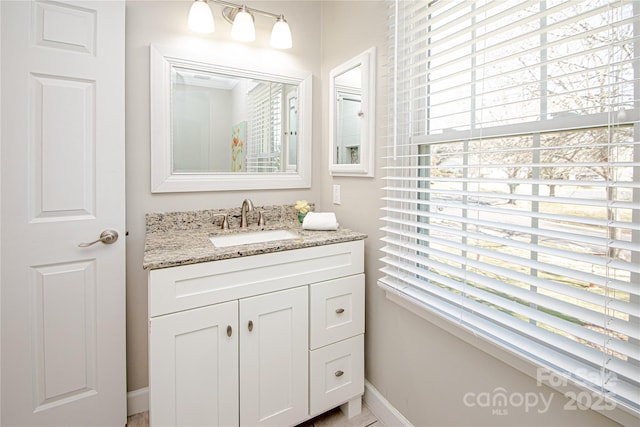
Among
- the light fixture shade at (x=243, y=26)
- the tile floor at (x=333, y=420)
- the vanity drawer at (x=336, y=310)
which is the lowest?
the tile floor at (x=333, y=420)

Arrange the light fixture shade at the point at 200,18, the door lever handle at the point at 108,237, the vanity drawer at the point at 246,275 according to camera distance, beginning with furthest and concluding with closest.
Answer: the light fixture shade at the point at 200,18, the door lever handle at the point at 108,237, the vanity drawer at the point at 246,275

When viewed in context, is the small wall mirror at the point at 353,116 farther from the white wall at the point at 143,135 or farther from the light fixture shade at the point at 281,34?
the white wall at the point at 143,135

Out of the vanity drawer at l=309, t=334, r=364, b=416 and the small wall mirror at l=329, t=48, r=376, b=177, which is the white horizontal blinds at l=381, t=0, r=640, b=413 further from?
the vanity drawer at l=309, t=334, r=364, b=416

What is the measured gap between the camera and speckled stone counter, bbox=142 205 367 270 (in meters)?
1.31

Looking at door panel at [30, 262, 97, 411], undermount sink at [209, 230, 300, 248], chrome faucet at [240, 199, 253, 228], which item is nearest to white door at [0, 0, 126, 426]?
door panel at [30, 262, 97, 411]

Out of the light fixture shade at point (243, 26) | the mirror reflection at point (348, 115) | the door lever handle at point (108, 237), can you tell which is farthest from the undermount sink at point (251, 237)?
the light fixture shade at point (243, 26)

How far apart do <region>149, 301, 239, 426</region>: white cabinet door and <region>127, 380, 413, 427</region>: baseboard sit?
61 centimetres

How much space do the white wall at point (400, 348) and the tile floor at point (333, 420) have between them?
15cm

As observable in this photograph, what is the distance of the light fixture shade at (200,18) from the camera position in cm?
163

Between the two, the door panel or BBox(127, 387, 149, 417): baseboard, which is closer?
the door panel

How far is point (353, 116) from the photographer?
1856 millimetres

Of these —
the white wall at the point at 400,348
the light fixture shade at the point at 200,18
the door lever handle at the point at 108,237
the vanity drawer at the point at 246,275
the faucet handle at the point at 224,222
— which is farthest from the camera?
the faucet handle at the point at 224,222

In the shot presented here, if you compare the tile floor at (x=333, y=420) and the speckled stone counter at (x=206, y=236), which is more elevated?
the speckled stone counter at (x=206, y=236)

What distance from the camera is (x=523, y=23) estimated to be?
38.2 inches
